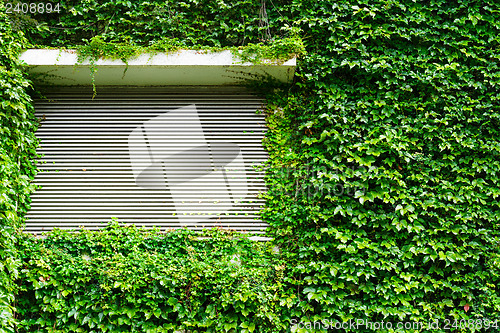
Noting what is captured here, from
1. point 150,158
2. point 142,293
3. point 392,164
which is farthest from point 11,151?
point 392,164

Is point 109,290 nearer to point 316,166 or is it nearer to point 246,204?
point 246,204

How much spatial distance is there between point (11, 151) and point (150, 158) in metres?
1.75

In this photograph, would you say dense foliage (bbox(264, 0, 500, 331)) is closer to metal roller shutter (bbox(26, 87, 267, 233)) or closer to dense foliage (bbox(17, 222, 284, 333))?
metal roller shutter (bbox(26, 87, 267, 233))

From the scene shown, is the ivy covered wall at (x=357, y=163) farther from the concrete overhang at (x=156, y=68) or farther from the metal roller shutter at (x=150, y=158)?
the metal roller shutter at (x=150, y=158)

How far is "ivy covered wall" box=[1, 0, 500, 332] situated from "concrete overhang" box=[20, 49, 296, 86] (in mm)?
283

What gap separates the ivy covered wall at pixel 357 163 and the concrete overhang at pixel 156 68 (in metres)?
0.28

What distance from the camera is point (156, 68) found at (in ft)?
18.9

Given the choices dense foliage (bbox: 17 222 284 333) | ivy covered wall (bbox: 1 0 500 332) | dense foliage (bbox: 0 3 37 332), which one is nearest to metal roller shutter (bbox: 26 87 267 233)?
dense foliage (bbox: 0 3 37 332)

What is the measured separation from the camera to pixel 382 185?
17.7 ft

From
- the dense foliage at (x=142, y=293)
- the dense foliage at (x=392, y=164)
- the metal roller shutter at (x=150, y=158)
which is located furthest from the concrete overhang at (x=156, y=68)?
the dense foliage at (x=142, y=293)

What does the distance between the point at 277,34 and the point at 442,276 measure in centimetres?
398

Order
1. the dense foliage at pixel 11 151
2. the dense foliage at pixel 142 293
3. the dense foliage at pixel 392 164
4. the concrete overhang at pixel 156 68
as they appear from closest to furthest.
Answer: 1. the dense foliage at pixel 11 151
2. the dense foliage at pixel 142 293
3. the dense foliage at pixel 392 164
4. the concrete overhang at pixel 156 68

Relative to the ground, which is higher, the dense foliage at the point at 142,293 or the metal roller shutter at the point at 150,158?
the metal roller shutter at the point at 150,158

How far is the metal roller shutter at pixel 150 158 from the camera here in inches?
226
